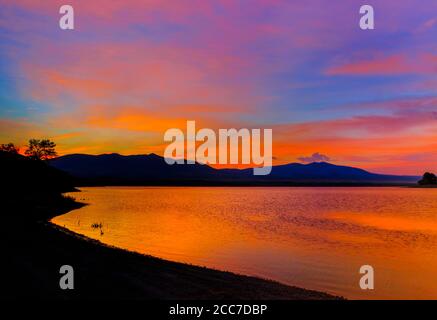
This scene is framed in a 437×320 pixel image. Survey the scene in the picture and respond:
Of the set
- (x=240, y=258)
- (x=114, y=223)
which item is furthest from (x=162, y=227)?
(x=240, y=258)

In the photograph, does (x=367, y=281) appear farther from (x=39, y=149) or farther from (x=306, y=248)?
(x=39, y=149)

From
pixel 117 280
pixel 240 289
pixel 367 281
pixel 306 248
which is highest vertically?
pixel 117 280

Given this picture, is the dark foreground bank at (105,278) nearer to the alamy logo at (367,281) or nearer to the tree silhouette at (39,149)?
the alamy logo at (367,281)

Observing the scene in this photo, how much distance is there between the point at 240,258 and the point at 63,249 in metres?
11.8

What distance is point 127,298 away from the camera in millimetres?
13227

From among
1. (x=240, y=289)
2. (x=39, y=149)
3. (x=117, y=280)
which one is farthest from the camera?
(x=39, y=149)

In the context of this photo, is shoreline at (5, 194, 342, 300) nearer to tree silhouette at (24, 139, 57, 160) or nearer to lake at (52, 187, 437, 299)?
lake at (52, 187, 437, 299)

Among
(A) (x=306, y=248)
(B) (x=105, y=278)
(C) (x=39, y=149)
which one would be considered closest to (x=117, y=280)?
(B) (x=105, y=278)

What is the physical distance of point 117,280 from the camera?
607 inches

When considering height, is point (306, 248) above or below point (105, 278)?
below

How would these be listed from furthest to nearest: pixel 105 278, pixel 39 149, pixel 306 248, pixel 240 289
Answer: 1. pixel 39 149
2. pixel 306 248
3. pixel 240 289
4. pixel 105 278

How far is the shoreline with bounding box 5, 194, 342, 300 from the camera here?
44.5 feet
